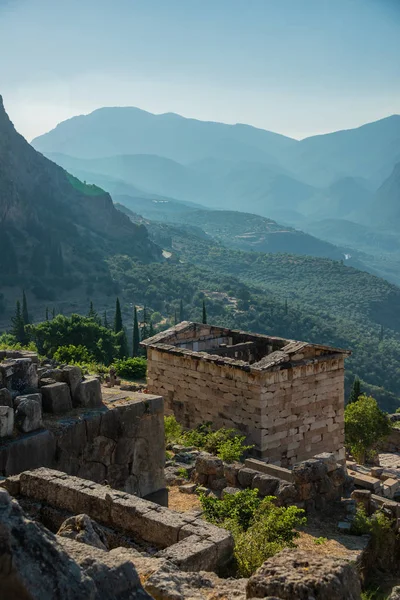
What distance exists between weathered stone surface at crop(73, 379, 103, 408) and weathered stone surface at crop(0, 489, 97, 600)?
14.9 ft

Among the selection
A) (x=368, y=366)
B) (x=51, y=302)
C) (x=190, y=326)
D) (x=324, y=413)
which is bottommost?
(x=368, y=366)

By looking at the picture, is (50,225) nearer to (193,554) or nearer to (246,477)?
(246,477)

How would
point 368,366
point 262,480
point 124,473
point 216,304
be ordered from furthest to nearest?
1. point 216,304
2. point 368,366
3. point 262,480
4. point 124,473

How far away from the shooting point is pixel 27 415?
282 inches

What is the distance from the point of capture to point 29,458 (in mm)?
7188

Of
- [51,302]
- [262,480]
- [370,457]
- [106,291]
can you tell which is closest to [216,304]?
[106,291]

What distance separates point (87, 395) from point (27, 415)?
1.12m

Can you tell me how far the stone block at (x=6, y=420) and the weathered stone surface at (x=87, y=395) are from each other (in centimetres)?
123

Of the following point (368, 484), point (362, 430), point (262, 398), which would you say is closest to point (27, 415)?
point (368, 484)

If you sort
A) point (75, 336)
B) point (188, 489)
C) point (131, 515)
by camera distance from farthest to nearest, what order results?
point (75, 336) → point (188, 489) → point (131, 515)

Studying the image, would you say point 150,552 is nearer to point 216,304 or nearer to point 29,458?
point 29,458

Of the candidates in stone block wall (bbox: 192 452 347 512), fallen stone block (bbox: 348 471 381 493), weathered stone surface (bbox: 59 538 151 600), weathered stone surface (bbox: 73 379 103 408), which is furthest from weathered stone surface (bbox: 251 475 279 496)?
weathered stone surface (bbox: 59 538 151 600)

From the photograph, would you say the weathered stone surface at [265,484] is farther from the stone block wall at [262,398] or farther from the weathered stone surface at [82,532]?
the weathered stone surface at [82,532]

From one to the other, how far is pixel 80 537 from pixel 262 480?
6.85m
